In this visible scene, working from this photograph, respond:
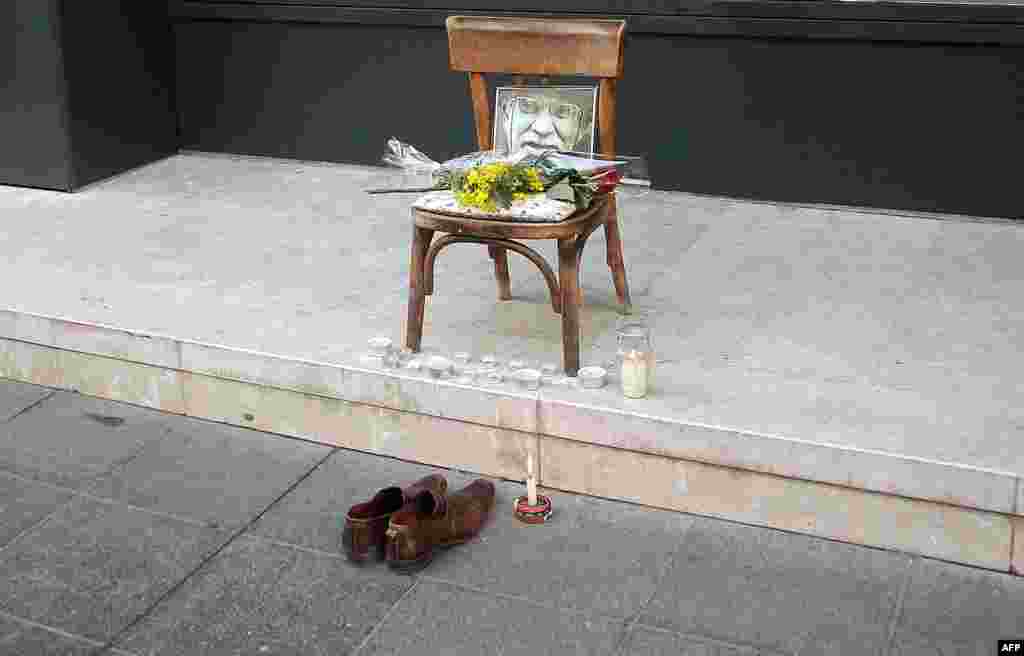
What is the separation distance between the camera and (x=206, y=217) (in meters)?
5.49

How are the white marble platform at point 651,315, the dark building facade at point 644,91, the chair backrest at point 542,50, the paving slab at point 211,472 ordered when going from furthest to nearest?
the dark building facade at point 644,91, the chair backrest at point 542,50, the paving slab at point 211,472, the white marble platform at point 651,315

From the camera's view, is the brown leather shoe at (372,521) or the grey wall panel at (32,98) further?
the grey wall panel at (32,98)

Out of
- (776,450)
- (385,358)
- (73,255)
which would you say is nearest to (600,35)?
(385,358)

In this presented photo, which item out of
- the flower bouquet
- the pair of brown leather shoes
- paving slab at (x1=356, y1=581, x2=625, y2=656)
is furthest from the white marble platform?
paving slab at (x1=356, y1=581, x2=625, y2=656)

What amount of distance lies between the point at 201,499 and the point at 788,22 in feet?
9.37

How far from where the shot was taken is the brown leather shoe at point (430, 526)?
340cm

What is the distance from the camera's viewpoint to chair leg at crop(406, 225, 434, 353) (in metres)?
3.97

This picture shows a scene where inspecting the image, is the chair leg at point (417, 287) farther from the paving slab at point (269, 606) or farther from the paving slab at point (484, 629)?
the paving slab at point (484, 629)

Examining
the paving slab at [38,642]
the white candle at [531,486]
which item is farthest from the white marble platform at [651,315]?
the paving slab at [38,642]

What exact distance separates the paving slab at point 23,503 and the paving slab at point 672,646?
169 cm

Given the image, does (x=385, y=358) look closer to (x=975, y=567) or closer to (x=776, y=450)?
(x=776, y=450)

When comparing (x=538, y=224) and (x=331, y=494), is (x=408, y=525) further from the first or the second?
(x=538, y=224)

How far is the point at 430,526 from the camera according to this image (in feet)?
11.3

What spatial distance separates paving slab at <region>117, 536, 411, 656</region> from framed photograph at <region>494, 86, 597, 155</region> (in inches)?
58.2
